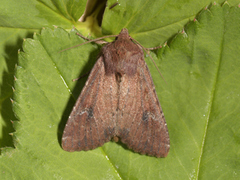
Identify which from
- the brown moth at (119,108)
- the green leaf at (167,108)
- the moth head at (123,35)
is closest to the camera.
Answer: the green leaf at (167,108)

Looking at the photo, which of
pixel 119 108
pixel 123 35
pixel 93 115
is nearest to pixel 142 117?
pixel 119 108

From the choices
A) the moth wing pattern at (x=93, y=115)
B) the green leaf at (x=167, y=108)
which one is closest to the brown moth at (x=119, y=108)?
the moth wing pattern at (x=93, y=115)

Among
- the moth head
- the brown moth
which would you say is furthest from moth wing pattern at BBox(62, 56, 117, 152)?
the moth head

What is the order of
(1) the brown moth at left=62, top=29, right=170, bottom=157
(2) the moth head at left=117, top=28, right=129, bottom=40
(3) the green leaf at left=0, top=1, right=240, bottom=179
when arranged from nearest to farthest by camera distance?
(3) the green leaf at left=0, top=1, right=240, bottom=179
(1) the brown moth at left=62, top=29, right=170, bottom=157
(2) the moth head at left=117, top=28, right=129, bottom=40

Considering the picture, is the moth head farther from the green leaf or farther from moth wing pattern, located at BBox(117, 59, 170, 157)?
the green leaf

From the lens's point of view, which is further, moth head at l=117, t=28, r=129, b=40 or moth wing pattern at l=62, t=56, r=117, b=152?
moth head at l=117, t=28, r=129, b=40

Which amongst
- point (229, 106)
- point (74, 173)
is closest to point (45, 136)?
point (74, 173)

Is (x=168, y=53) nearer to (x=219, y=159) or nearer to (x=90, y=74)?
(x=90, y=74)

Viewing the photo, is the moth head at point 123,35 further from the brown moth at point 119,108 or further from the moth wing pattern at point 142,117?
the moth wing pattern at point 142,117
